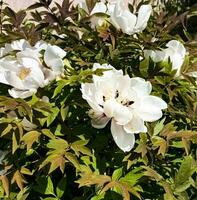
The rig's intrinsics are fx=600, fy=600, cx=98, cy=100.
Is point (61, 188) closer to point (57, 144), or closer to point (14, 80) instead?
point (57, 144)

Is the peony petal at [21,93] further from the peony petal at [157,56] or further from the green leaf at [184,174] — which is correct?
the green leaf at [184,174]

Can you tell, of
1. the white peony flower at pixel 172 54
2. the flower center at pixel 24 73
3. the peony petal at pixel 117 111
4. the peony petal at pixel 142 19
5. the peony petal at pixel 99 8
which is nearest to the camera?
the peony petal at pixel 117 111

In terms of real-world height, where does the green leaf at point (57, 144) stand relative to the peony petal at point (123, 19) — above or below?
below

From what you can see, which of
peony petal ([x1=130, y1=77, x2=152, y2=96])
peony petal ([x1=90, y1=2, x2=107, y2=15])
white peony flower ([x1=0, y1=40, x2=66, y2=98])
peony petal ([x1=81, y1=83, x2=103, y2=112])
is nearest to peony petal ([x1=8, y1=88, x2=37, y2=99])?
white peony flower ([x1=0, y1=40, x2=66, y2=98])

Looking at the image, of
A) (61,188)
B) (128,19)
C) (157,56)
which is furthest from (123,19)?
(61,188)

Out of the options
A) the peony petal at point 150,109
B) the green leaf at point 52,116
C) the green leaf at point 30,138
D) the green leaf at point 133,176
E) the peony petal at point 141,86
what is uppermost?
the peony petal at point 141,86

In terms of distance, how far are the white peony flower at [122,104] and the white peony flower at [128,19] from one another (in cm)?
34

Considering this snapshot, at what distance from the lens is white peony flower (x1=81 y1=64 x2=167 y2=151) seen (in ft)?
6.41

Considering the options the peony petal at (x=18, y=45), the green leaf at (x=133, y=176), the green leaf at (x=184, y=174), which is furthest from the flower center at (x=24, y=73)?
the green leaf at (x=184, y=174)

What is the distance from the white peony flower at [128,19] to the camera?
2303 millimetres

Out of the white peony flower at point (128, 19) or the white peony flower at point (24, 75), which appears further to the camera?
the white peony flower at point (128, 19)

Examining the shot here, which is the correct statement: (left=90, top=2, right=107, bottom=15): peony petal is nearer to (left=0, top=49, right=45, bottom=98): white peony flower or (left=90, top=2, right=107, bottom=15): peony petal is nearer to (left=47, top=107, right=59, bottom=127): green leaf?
(left=0, top=49, right=45, bottom=98): white peony flower

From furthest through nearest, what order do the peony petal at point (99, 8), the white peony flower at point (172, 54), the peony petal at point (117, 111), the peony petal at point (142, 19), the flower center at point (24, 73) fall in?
1. the peony petal at point (99, 8)
2. the peony petal at point (142, 19)
3. the white peony flower at point (172, 54)
4. the flower center at point (24, 73)
5. the peony petal at point (117, 111)

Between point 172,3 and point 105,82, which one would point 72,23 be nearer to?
point 105,82
